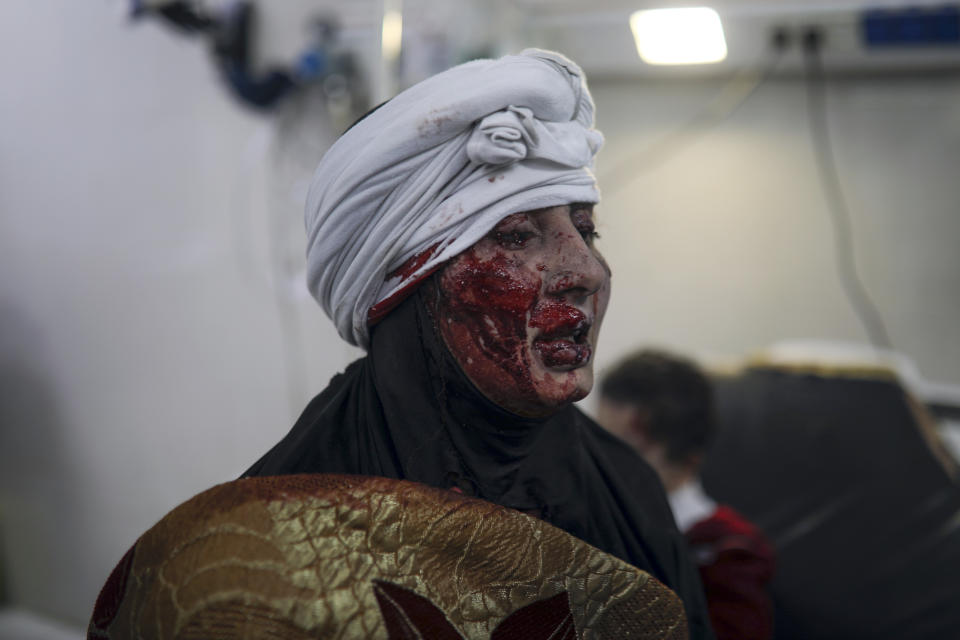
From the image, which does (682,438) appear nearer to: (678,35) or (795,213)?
(678,35)

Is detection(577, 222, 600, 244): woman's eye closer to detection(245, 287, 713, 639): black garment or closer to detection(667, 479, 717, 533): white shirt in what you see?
detection(245, 287, 713, 639): black garment

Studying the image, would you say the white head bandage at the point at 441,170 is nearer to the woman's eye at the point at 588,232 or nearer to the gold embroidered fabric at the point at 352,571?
the woman's eye at the point at 588,232

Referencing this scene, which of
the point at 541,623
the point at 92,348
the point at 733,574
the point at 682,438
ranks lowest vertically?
the point at 733,574

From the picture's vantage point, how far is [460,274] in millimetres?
562

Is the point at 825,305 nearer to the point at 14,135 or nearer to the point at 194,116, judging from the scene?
the point at 194,116

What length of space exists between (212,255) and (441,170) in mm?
1308

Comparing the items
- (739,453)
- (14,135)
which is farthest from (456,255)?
(739,453)

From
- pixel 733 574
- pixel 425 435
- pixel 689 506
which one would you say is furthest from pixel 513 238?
pixel 689 506

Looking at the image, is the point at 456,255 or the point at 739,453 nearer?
the point at 456,255

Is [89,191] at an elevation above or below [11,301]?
above

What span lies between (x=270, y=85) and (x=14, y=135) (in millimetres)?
1148

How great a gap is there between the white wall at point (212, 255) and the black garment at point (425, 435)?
84mm

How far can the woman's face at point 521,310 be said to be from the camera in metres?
0.56

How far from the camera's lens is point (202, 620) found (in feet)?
1.58
